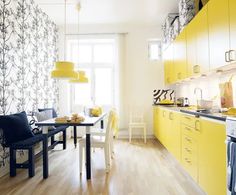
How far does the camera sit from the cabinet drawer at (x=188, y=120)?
2.60 metres

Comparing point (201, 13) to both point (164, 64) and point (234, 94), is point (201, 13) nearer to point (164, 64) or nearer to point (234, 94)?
point (234, 94)

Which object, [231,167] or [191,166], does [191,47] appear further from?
[231,167]

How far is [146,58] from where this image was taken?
5.79m

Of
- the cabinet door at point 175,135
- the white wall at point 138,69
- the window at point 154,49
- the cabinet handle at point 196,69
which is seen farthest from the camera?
the window at point 154,49

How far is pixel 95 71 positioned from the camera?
19.9ft

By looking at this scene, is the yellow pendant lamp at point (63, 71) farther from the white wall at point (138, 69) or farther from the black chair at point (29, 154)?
the white wall at point (138, 69)

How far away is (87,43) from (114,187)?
169 inches

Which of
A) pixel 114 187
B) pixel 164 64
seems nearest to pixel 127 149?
pixel 114 187

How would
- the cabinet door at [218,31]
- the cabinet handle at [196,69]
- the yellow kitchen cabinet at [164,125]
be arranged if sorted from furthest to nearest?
the yellow kitchen cabinet at [164,125]
the cabinet handle at [196,69]
the cabinet door at [218,31]

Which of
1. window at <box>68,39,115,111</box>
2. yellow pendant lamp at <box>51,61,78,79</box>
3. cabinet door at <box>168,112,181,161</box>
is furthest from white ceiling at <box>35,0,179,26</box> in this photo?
cabinet door at <box>168,112,181,161</box>

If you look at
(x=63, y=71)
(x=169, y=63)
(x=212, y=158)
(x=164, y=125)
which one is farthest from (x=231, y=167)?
(x=169, y=63)

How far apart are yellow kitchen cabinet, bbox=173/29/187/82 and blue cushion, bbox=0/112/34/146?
2.63 meters

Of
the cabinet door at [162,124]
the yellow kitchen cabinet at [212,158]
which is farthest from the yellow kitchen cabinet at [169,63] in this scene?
the yellow kitchen cabinet at [212,158]

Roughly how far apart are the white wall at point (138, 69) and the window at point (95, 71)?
16.2 inches
